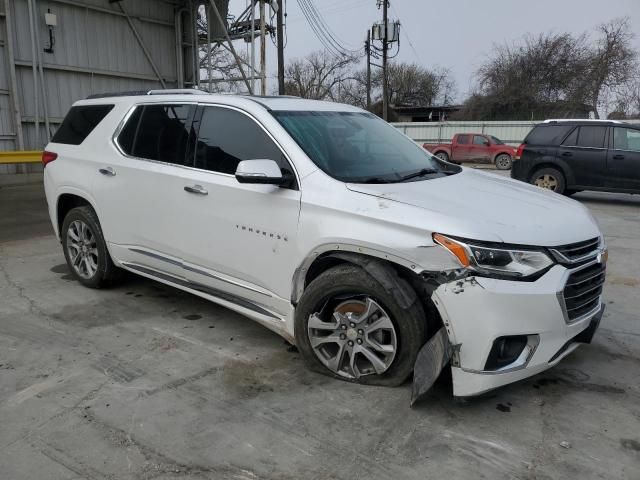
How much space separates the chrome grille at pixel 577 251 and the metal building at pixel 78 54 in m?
13.5

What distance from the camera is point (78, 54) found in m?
14.0

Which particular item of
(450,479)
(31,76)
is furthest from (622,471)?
(31,76)

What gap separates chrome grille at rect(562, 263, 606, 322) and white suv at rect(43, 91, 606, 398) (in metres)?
0.01

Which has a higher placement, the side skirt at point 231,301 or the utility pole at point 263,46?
the utility pole at point 263,46

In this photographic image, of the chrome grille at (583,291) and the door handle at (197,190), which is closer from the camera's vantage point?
the chrome grille at (583,291)

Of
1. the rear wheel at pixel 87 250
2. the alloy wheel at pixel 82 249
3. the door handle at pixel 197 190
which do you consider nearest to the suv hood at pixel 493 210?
the door handle at pixel 197 190

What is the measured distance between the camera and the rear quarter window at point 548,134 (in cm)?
1138

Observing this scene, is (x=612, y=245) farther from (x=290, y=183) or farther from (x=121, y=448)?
(x=121, y=448)

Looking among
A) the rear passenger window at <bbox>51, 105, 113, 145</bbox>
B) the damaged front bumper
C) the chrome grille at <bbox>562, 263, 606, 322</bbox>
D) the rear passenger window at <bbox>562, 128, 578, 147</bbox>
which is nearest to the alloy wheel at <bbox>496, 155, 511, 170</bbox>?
the rear passenger window at <bbox>562, 128, 578, 147</bbox>

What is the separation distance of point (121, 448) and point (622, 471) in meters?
2.43

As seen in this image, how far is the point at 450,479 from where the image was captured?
8.13 ft

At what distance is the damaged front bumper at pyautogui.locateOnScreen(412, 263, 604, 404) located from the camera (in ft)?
8.93

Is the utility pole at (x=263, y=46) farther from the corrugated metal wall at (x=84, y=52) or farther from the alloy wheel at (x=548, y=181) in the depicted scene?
the alloy wheel at (x=548, y=181)

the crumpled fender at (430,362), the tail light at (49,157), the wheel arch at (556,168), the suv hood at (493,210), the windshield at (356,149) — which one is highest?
the windshield at (356,149)
